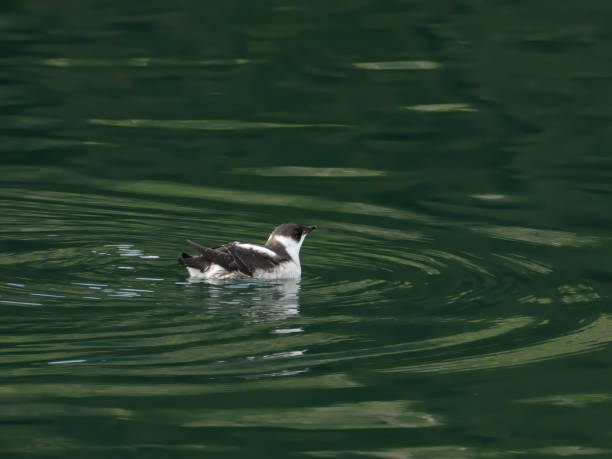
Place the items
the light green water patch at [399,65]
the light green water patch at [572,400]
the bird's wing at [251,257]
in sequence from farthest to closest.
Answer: the light green water patch at [399,65] < the bird's wing at [251,257] < the light green water patch at [572,400]

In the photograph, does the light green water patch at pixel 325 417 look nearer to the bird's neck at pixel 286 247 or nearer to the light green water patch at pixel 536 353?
the light green water patch at pixel 536 353

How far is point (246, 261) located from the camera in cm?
1280

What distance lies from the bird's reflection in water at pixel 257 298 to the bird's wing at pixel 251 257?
4.7 inches

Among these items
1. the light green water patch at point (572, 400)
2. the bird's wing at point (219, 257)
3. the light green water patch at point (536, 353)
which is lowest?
the light green water patch at point (572, 400)

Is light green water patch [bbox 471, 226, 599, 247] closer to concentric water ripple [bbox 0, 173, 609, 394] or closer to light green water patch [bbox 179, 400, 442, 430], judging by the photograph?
concentric water ripple [bbox 0, 173, 609, 394]

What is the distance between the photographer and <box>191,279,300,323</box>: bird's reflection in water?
452 inches

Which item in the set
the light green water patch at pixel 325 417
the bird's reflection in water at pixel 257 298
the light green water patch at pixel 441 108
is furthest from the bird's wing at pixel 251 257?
the light green water patch at pixel 441 108


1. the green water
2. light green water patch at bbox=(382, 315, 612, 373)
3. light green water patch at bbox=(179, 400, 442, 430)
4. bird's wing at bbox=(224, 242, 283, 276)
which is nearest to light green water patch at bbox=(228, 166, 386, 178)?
the green water

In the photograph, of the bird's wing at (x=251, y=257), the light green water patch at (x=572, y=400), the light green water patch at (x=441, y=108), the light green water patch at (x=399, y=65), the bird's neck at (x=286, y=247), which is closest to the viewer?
the light green water patch at (x=572, y=400)

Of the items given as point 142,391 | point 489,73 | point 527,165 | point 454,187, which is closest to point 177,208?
point 454,187

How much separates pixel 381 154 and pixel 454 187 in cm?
177

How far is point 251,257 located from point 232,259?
206mm

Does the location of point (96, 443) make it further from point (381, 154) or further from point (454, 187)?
point (381, 154)

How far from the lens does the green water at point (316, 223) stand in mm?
9406
